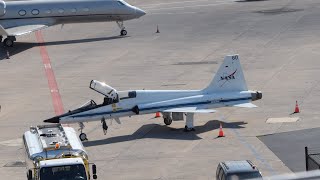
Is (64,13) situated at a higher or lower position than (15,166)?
higher

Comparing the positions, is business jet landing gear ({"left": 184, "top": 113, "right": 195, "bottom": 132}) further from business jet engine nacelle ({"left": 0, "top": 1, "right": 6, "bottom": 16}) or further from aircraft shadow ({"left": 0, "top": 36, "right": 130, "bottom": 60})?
business jet engine nacelle ({"left": 0, "top": 1, "right": 6, "bottom": 16})

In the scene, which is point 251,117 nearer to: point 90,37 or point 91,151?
point 91,151

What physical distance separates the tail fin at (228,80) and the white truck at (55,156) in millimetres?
11045

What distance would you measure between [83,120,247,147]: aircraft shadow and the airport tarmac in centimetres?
4

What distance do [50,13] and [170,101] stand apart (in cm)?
3162

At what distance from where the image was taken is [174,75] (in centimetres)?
5259

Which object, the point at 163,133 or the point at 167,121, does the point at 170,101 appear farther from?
the point at 167,121

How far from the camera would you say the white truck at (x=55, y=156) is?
24438 mm

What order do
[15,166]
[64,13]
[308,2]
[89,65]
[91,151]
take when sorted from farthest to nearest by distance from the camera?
[308,2] → [64,13] → [89,65] → [91,151] → [15,166]

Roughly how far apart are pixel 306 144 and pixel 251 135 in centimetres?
289

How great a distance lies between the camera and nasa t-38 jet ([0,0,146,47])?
65.9 m

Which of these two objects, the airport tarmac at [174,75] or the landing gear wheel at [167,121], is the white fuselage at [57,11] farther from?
the landing gear wheel at [167,121]

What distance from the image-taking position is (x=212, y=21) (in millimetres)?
75812

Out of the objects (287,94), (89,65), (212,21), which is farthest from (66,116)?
(212,21)
